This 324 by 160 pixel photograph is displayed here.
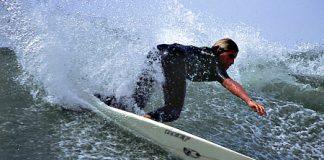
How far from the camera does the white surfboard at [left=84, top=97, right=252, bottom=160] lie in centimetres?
473

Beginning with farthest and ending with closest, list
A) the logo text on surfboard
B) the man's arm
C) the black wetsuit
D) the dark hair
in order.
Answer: the black wetsuit → the dark hair → the logo text on surfboard → the man's arm

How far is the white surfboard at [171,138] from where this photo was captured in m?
4.73

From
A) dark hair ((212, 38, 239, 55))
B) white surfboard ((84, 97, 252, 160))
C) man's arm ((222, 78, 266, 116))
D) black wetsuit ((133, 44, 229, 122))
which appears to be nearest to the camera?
man's arm ((222, 78, 266, 116))

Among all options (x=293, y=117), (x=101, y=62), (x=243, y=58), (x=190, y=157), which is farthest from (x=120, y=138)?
(x=243, y=58)

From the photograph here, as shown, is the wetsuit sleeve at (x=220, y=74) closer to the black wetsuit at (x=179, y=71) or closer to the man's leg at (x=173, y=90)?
the black wetsuit at (x=179, y=71)

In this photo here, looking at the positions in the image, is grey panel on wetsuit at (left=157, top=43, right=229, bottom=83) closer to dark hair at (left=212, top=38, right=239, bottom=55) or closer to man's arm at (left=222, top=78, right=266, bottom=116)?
dark hair at (left=212, top=38, right=239, bottom=55)

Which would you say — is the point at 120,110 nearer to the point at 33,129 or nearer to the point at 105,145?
the point at 105,145

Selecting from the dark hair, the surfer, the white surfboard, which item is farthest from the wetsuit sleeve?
the white surfboard

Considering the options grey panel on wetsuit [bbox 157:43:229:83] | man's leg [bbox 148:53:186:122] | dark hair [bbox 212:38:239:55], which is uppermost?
dark hair [bbox 212:38:239:55]

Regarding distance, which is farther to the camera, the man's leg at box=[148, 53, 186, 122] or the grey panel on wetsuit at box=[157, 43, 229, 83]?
the man's leg at box=[148, 53, 186, 122]

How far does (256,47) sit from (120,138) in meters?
11.6

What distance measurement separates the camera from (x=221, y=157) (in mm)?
4719

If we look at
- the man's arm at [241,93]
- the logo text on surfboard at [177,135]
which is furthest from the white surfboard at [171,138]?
the man's arm at [241,93]

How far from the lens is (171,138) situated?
5.11 meters
